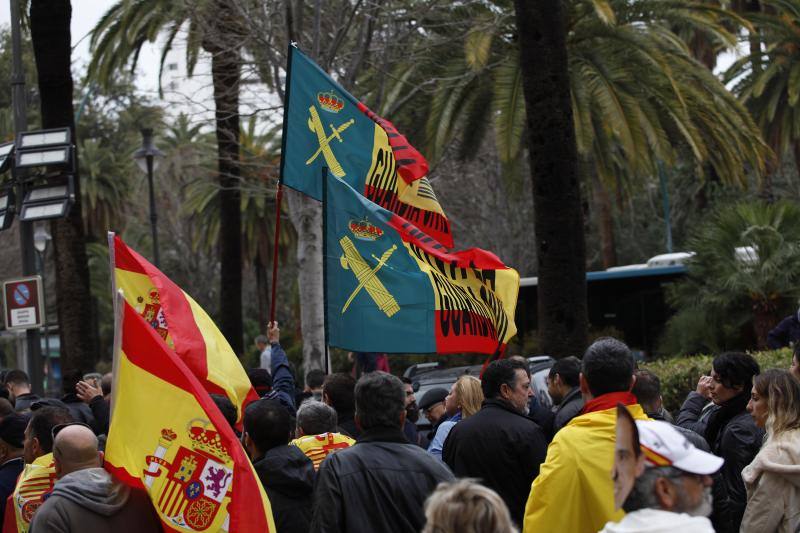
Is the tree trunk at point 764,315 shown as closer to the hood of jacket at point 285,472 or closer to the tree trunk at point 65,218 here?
the tree trunk at point 65,218

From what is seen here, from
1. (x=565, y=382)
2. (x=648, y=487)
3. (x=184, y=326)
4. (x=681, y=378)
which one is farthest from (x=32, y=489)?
(x=681, y=378)

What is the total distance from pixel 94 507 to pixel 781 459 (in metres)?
3.10

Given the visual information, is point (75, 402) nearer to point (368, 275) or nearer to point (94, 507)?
point (368, 275)

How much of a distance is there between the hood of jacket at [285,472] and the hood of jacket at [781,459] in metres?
2.13

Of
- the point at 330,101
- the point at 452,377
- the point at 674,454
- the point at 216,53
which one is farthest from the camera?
the point at 216,53

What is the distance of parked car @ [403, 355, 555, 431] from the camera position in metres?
11.0

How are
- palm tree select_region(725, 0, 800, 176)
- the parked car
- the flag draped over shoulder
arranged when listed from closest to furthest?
the flag draped over shoulder, the parked car, palm tree select_region(725, 0, 800, 176)

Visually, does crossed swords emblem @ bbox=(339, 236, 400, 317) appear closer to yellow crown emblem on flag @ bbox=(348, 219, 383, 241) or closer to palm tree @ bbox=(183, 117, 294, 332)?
yellow crown emblem on flag @ bbox=(348, 219, 383, 241)

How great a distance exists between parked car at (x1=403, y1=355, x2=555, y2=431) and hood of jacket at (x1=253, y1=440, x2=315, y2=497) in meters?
4.77

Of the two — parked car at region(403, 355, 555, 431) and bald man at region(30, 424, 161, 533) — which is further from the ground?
bald man at region(30, 424, 161, 533)

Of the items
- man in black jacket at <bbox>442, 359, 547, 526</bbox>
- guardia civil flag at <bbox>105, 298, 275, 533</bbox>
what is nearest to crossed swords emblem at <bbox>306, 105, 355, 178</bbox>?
man in black jacket at <bbox>442, 359, 547, 526</bbox>

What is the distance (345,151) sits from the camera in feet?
28.2

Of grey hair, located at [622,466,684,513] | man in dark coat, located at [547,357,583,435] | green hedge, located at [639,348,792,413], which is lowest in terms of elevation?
green hedge, located at [639,348,792,413]

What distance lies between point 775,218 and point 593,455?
14332mm
